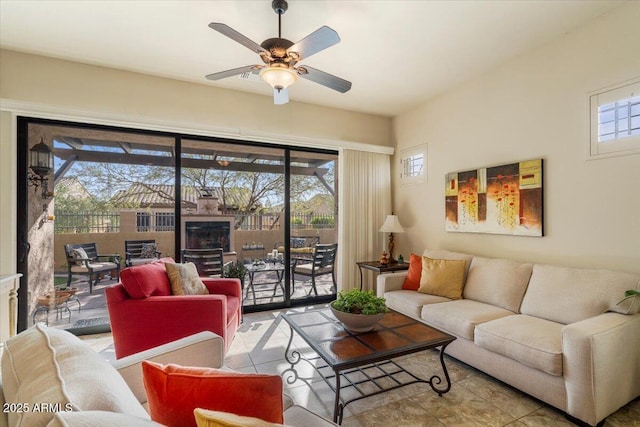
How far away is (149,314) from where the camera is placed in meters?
2.35

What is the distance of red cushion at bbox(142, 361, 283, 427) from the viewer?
0.84 meters

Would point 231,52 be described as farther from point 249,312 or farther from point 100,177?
point 249,312

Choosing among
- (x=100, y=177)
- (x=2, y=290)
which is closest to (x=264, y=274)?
(x=100, y=177)

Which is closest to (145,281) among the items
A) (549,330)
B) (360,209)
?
(360,209)

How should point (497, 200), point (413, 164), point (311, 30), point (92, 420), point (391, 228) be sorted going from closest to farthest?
point (92, 420) → point (311, 30) → point (497, 200) → point (391, 228) → point (413, 164)

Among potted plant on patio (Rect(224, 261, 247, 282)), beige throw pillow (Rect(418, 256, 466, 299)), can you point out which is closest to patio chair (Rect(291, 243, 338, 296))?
potted plant on patio (Rect(224, 261, 247, 282))

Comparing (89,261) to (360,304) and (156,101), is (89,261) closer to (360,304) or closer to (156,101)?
(156,101)

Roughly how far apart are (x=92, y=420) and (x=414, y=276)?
10.3ft

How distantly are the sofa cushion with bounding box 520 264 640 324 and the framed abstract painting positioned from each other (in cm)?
51

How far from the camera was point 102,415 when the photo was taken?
66 cm

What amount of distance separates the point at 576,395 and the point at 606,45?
263cm

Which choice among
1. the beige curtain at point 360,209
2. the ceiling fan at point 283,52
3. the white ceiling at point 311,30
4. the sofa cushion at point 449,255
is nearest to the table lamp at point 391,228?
the beige curtain at point 360,209

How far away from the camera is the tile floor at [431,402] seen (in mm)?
1853

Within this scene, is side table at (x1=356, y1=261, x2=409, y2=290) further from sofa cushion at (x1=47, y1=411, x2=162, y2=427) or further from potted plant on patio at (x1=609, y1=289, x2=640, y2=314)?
sofa cushion at (x1=47, y1=411, x2=162, y2=427)
